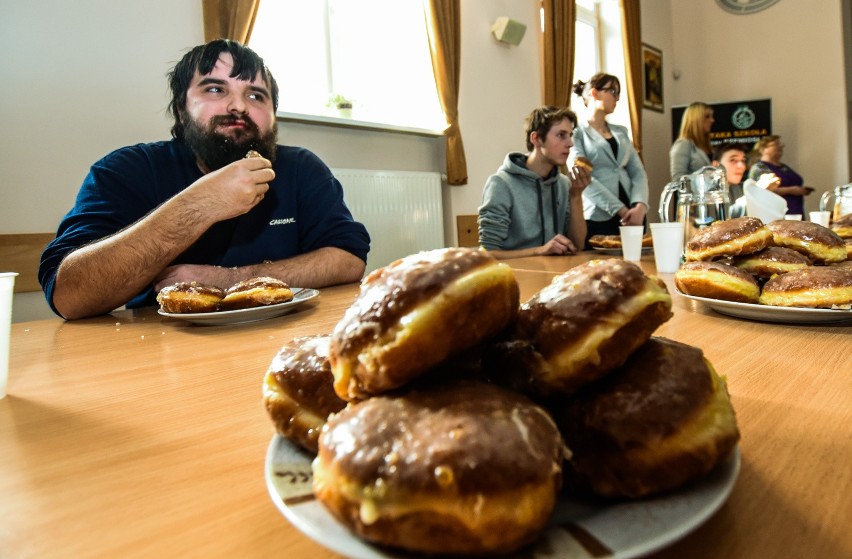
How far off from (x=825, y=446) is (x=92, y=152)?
3.08 metres

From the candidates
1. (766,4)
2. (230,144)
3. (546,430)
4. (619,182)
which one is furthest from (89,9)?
(766,4)

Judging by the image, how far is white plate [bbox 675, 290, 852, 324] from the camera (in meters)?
0.85

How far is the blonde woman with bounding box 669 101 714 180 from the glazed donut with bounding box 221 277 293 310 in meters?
5.82

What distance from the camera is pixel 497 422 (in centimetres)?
30

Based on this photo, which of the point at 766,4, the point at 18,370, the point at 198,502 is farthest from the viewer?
the point at 766,4

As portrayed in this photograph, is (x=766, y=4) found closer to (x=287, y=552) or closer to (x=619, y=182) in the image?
(x=619, y=182)

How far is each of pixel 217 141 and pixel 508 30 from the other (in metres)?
3.59

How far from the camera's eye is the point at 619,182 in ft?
15.2

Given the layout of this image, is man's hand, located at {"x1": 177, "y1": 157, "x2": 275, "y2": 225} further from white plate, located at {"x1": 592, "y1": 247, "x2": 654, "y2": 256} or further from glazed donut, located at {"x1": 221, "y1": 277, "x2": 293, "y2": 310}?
white plate, located at {"x1": 592, "y1": 247, "x2": 654, "y2": 256}

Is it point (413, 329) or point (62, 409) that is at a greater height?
point (413, 329)

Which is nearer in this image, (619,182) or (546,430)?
(546,430)

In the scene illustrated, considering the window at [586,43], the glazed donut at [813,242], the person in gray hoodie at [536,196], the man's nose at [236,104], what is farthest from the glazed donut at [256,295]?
the window at [586,43]

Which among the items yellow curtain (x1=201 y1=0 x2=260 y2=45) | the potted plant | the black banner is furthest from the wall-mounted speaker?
the black banner

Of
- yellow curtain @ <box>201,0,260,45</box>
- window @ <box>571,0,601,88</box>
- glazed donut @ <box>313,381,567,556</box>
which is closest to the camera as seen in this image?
glazed donut @ <box>313,381,567,556</box>
